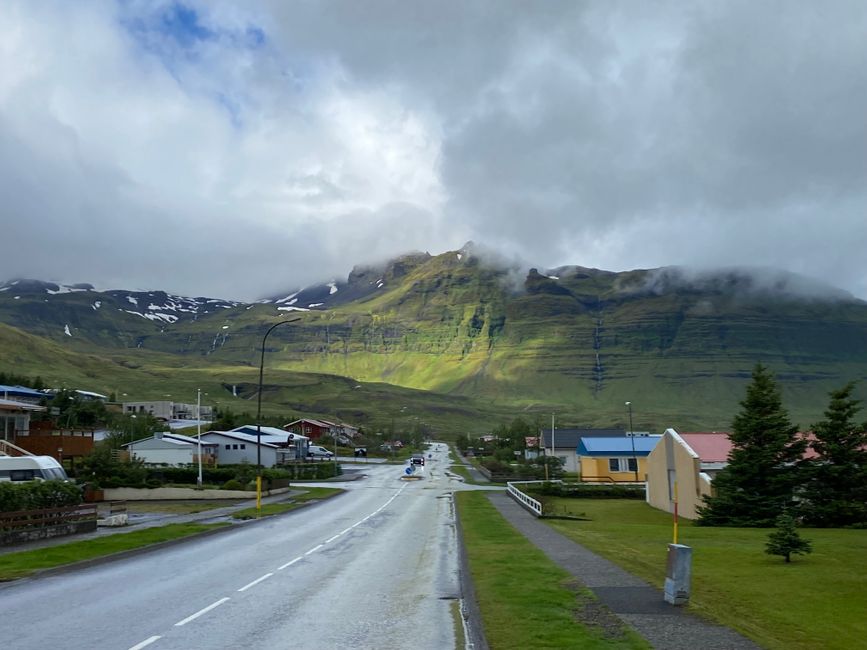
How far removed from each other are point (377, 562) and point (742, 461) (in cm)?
2412

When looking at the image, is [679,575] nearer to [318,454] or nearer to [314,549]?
[314,549]

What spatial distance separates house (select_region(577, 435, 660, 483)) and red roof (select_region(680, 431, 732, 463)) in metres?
30.3

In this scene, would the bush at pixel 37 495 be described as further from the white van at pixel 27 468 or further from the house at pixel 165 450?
the house at pixel 165 450

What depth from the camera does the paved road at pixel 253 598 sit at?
39.1ft

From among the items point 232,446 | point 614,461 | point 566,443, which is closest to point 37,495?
point 614,461

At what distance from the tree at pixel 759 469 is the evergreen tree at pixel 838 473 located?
39.2 inches

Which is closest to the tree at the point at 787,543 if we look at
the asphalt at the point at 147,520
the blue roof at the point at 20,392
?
the asphalt at the point at 147,520

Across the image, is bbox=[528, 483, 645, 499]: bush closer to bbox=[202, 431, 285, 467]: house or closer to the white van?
the white van

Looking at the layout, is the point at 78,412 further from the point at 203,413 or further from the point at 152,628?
the point at 203,413

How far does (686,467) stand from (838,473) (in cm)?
988

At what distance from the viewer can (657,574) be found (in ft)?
60.0

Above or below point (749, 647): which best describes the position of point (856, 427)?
above

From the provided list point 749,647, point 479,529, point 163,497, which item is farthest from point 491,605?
point 163,497

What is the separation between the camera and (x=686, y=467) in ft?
152
